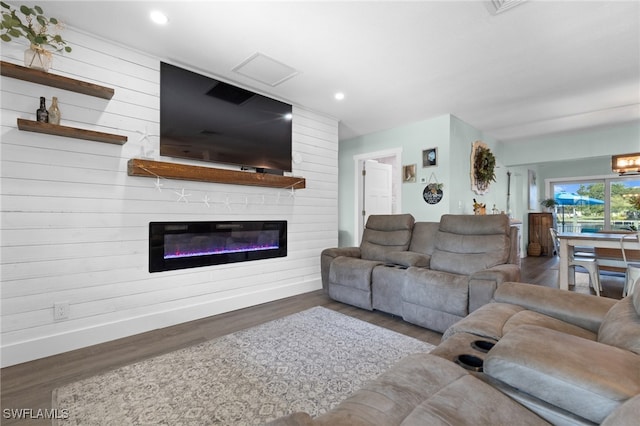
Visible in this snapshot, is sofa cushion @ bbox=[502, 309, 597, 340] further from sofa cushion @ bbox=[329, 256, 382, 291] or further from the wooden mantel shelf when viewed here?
the wooden mantel shelf

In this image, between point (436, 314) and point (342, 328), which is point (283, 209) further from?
point (436, 314)

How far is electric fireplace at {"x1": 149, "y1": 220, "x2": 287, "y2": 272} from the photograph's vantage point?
2.73 m

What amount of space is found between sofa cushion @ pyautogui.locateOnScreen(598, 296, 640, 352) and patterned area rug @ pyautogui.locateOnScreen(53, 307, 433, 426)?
1.21 metres

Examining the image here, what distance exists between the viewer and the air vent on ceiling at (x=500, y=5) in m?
1.99

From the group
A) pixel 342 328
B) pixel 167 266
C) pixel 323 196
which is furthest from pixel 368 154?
pixel 167 266

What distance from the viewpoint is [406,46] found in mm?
2541

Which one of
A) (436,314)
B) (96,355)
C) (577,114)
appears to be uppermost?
(577,114)

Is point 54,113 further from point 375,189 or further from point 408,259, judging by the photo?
point 375,189

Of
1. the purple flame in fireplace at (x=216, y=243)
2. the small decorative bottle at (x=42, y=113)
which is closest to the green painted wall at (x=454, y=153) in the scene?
the purple flame in fireplace at (x=216, y=243)

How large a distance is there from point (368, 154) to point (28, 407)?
15.9ft

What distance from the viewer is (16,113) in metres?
2.10

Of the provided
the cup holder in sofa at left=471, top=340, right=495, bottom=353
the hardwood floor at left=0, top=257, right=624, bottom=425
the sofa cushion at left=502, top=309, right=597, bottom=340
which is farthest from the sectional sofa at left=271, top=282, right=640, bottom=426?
the hardwood floor at left=0, top=257, right=624, bottom=425

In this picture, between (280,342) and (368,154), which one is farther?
(368,154)

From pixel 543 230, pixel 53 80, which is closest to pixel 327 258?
pixel 53 80
